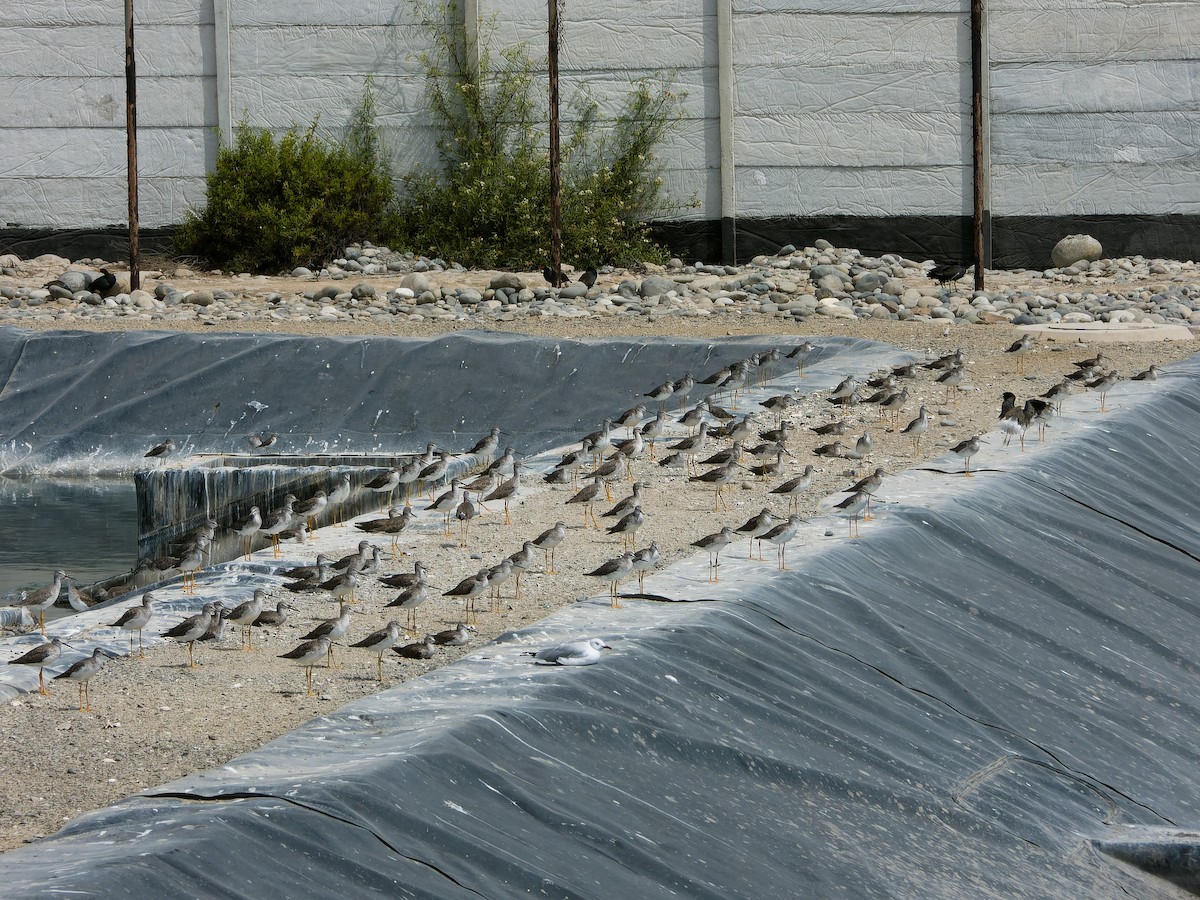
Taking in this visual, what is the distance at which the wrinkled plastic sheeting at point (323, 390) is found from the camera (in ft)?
60.4

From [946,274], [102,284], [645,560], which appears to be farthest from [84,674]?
[946,274]

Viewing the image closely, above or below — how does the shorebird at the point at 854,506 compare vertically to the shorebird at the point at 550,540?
above

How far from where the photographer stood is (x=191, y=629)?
8.31 meters

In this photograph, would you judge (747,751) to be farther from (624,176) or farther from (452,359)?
(624,176)

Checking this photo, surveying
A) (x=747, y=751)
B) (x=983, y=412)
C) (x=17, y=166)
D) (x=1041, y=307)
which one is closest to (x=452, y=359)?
(x=983, y=412)

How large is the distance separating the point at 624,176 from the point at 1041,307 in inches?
358

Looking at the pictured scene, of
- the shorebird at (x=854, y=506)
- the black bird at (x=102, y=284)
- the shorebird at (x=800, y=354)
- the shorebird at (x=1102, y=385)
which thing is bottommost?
the shorebird at (x=854, y=506)

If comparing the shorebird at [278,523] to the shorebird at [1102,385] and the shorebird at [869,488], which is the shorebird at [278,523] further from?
the shorebird at [1102,385]

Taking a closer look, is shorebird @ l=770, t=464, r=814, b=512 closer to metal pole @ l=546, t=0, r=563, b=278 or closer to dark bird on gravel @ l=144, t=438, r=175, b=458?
dark bird on gravel @ l=144, t=438, r=175, b=458

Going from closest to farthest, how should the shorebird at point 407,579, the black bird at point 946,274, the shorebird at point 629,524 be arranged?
the shorebird at point 407,579 < the shorebird at point 629,524 < the black bird at point 946,274

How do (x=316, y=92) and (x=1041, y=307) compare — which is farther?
(x=316, y=92)

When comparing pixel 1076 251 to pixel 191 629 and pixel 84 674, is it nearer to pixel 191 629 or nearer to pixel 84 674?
pixel 191 629

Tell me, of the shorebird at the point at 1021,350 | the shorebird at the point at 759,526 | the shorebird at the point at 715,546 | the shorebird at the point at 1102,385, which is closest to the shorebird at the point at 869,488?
the shorebird at the point at 759,526

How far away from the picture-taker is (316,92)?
96.5 feet
